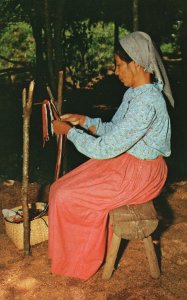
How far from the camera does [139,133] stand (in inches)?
122

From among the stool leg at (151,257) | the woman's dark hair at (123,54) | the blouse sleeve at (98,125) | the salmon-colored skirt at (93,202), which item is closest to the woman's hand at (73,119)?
the blouse sleeve at (98,125)

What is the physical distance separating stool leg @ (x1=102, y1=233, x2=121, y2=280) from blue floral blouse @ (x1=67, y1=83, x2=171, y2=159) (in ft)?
2.59

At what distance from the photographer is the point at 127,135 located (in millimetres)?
3102

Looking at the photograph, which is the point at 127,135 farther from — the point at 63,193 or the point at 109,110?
the point at 109,110

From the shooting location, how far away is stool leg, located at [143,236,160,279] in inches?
136

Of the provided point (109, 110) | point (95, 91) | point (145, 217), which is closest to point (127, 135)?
point (145, 217)

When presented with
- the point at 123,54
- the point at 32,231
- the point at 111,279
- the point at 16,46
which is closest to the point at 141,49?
the point at 123,54

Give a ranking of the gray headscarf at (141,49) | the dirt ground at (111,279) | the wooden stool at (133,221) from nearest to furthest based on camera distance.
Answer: the gray headscarf at (141,49) < the wooden stool at (133,221) < the dirt ground at (111,279)

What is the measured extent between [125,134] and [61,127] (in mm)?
628

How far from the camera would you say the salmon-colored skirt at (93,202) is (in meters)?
3.37

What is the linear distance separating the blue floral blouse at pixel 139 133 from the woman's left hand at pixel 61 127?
0.16 ft

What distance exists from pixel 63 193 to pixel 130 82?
3.75ft

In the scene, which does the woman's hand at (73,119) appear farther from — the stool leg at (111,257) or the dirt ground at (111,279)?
the dirt ground at (111,279)

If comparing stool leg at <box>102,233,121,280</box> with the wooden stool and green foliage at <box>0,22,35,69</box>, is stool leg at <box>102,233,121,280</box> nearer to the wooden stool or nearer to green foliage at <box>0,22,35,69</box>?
the wooden stool
